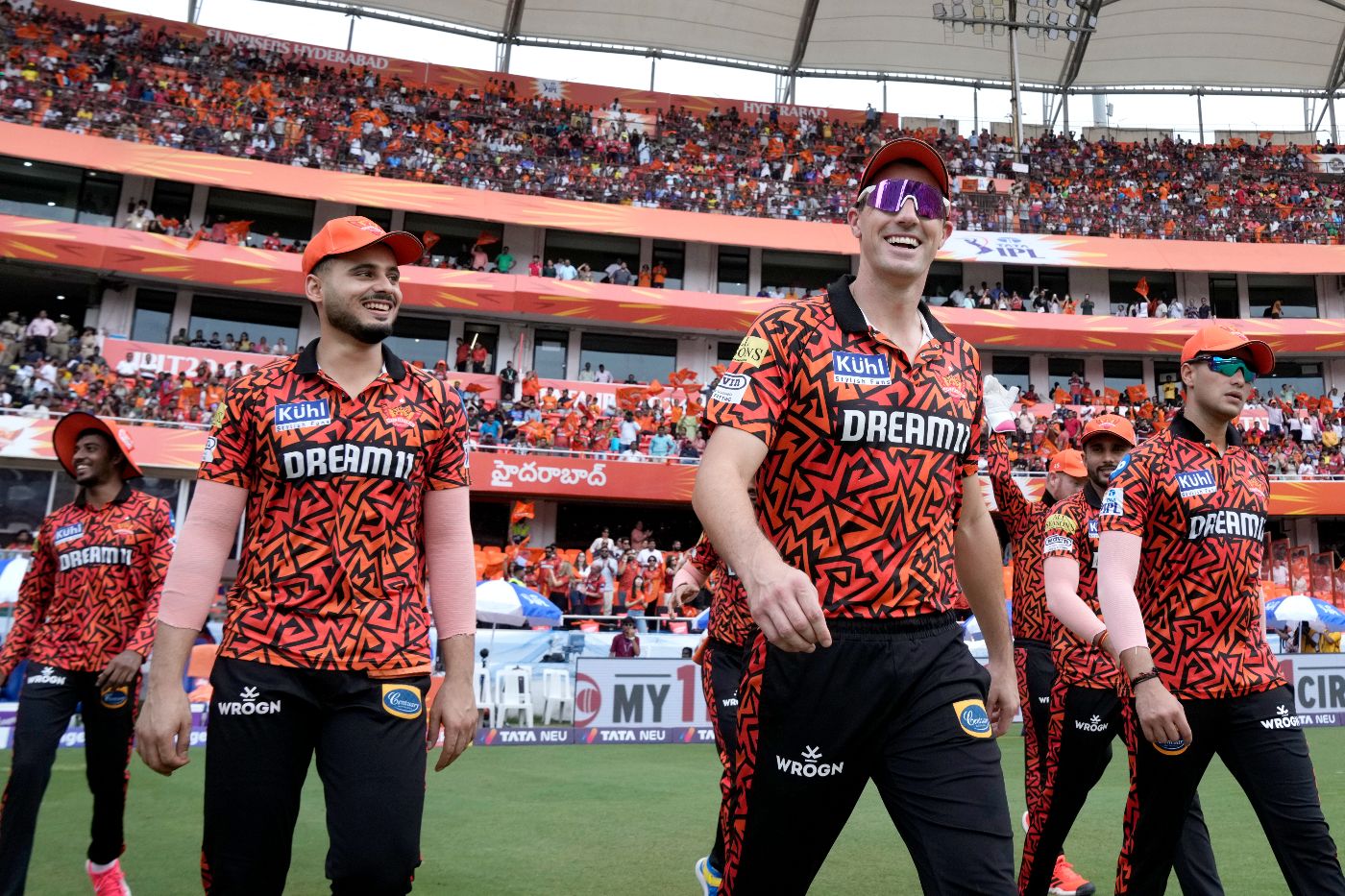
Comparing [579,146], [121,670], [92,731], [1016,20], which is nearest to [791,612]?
[121,670]

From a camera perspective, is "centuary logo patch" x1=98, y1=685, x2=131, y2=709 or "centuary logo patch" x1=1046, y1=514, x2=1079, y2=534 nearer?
"centuary logo patch" x1=98, y1=685, x2=131, y2=709

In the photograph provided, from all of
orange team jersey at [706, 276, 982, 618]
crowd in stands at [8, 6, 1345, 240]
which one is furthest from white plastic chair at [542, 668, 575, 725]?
crowd in stands at [8, 6, 1345, 240]

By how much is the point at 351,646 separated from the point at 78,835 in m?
5.35

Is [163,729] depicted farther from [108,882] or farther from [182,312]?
[182,312]

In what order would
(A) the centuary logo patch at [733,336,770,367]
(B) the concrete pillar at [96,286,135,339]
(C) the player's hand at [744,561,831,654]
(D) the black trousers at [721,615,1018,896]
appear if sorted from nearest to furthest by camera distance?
1. (C) the player's hand at [744,561,831,654]
2. (D) the black trousers at [721,615,1018,896]
3. (A) the centuary logo patch at [733,336,770,367]
4. (B) the concrete pillar at [96,286,135,339]

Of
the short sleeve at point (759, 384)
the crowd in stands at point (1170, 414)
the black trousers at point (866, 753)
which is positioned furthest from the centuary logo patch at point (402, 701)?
the crowd in stands at point (1170, 414)

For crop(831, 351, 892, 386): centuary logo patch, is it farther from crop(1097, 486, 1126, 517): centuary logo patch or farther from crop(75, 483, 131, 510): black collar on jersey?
crop(75, 483, 131, 510): black collar on jersey

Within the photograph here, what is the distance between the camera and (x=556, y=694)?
47.1 feet

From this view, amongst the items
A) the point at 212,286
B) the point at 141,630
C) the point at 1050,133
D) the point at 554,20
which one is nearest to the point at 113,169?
the point at 212,286

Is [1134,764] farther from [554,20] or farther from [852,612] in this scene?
[554,20]

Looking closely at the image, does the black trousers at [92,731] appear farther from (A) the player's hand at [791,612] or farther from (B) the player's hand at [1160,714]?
(B) the player's hand at [1160,714]

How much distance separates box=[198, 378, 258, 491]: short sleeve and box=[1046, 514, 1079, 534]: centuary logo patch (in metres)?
3.90

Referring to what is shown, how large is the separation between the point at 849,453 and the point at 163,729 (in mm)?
2179

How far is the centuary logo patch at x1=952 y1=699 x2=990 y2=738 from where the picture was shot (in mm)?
2709
